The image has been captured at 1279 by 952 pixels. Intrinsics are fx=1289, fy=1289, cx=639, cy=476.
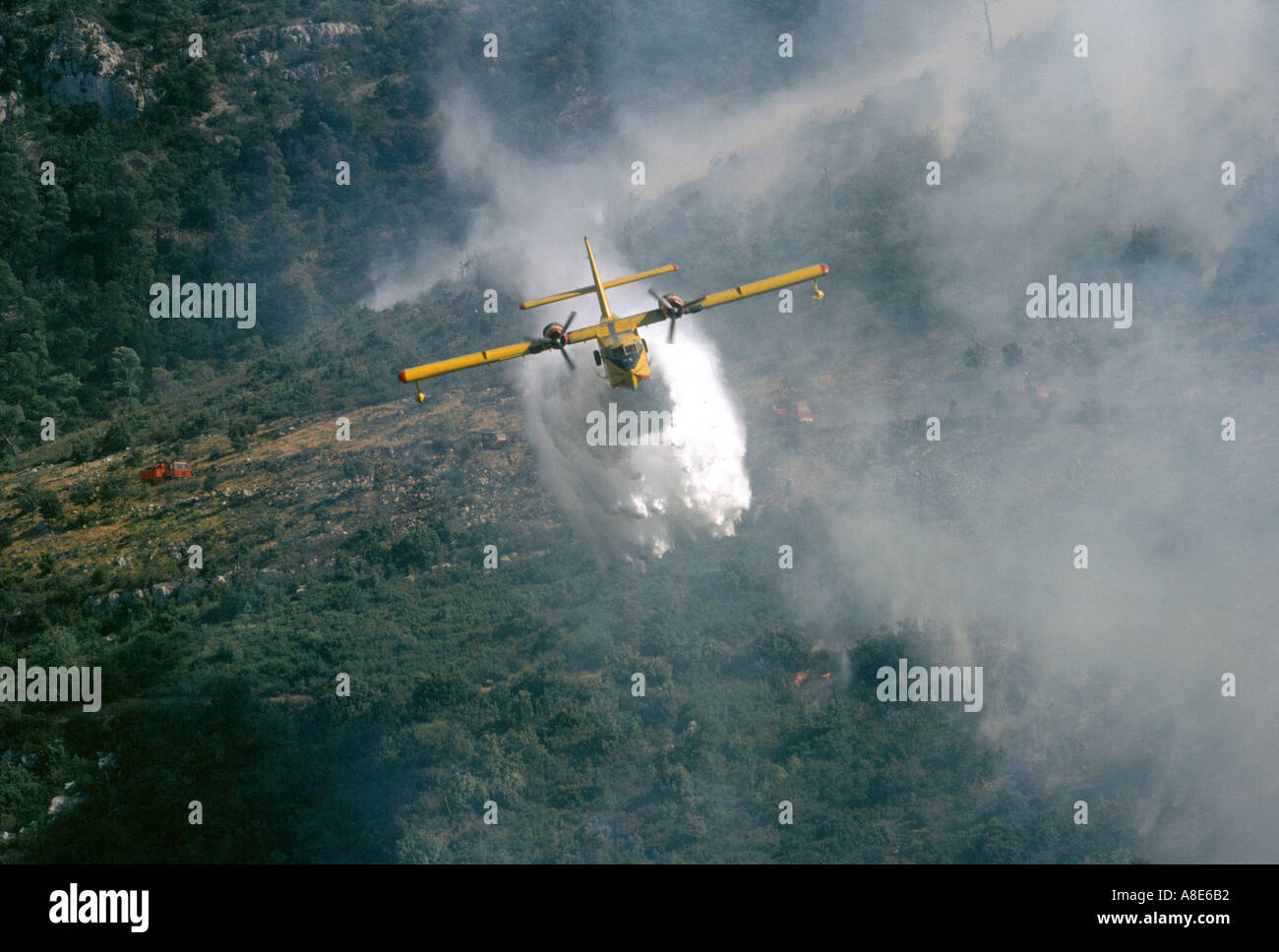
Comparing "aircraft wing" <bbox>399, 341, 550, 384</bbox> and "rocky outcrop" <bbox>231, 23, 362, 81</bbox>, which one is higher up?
"rocky outcrop" <bbox>231, 23, 362, 81</bbox>

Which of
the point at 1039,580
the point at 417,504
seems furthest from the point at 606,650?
the point at 1039,580

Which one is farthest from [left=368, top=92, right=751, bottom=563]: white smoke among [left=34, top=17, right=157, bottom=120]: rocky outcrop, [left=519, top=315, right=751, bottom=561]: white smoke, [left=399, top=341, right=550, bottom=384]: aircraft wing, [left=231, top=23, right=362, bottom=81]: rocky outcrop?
[left=34, top=17, right=157, bottom=120]: rocky outcrop

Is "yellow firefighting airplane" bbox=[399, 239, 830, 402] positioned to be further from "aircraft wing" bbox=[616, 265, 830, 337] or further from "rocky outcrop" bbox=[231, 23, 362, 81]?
"rocky outcrop" bbox=[231, 23, 362, 81]

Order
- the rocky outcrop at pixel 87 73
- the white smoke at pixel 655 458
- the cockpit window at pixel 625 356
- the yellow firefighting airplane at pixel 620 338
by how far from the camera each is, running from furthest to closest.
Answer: the rocky outcrop at pixel 87 73, the white smoke at pixel 655 458, the cockpit window at pixel 625 356, the yellow firefighting airplane at pixel 620 338

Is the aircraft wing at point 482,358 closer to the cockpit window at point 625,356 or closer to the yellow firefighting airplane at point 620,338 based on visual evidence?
the yellow firefighting airplane at point 620,338

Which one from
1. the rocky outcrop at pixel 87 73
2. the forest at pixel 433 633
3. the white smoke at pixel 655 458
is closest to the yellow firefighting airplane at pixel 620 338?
the white smoke at pixel 655 458

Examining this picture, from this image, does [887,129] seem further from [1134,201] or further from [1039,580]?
[1039,580]

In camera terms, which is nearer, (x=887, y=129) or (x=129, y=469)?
(x=129, y=469)

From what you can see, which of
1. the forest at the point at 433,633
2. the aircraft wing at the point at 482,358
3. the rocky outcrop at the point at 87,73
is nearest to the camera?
the aircraft wing at the point at 482,358
